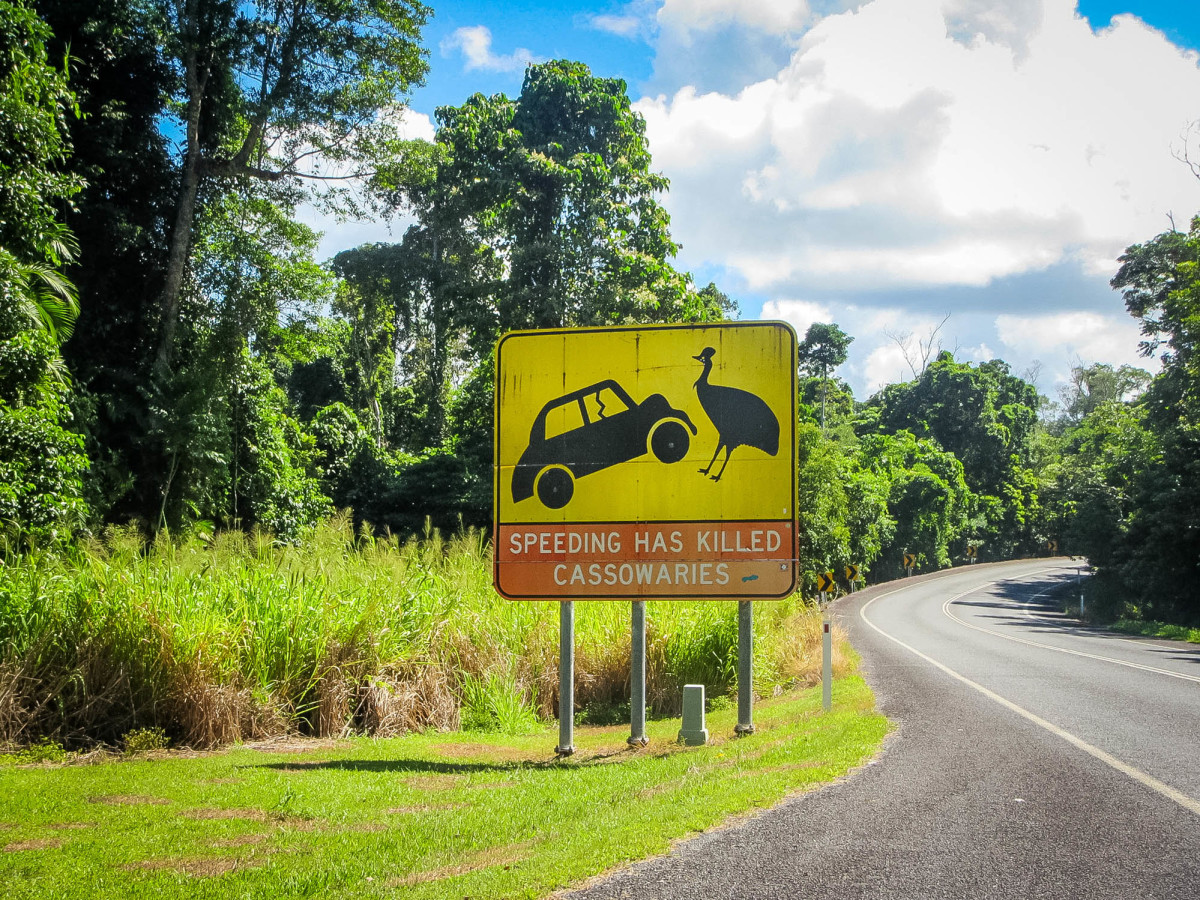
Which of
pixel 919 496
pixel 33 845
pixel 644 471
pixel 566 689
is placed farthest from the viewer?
pixel 919 496

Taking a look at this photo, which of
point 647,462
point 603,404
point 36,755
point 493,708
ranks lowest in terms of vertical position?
point 493,708

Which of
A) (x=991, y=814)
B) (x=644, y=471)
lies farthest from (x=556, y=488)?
(x=991, y=814)

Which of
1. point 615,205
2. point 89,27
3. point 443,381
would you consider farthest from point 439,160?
point 443,381

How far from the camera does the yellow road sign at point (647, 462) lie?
9.86 meters

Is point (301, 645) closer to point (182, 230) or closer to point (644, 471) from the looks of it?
point (644, 471)

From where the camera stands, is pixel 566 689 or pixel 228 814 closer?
pixel 228 814

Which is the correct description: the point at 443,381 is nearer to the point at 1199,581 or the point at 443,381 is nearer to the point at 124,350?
the point at 124,350

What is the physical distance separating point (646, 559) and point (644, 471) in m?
0.99

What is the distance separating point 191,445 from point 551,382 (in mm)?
14986

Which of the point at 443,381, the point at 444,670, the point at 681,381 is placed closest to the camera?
the point at 681,381

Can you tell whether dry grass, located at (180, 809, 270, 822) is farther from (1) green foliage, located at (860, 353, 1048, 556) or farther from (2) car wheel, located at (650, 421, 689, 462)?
(1) green foliage, located at (860, 353, 1048, 556)

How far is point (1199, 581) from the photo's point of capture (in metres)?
34.5

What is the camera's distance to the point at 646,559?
32.7 ft

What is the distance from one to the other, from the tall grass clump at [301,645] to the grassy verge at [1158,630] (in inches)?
745
